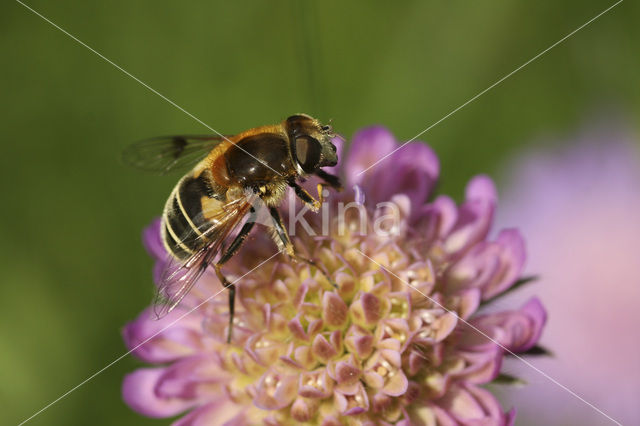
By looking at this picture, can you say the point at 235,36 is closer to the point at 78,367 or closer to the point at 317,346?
the point at 78,367

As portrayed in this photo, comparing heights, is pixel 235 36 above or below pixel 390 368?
above

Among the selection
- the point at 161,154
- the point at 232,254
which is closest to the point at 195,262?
the point at 232,254

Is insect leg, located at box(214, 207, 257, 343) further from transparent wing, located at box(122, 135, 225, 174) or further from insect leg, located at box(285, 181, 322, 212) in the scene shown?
transparent wing, located at box(122, 135, 225, 174)

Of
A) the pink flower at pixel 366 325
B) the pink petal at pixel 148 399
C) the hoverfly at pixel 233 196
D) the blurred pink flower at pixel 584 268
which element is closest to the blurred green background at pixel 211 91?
the blurred pink flower at pixel 584 268

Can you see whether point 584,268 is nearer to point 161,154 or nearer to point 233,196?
point 233,196

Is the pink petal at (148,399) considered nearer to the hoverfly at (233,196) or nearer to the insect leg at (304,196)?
the hoverfly at (233,196)

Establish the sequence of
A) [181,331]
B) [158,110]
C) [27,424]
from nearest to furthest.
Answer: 1. [181,331]
2. [27,424]
3. [158,110]

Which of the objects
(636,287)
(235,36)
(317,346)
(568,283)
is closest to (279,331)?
(317,346)

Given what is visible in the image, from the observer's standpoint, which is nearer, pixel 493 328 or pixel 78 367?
Answer: pixel 493 328

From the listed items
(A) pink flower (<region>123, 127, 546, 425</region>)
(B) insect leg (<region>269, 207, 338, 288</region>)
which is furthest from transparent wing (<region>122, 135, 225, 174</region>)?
(B) insect leg (<region>269, 207, 338, 288</region>)
